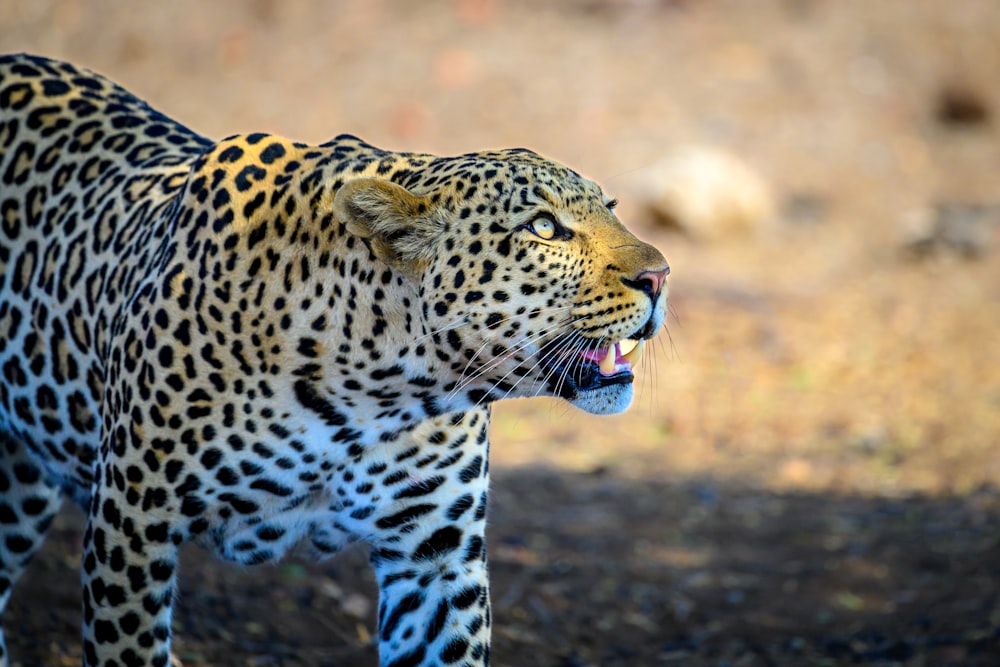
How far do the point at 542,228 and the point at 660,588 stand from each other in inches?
155

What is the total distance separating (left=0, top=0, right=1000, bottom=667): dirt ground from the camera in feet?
20.9

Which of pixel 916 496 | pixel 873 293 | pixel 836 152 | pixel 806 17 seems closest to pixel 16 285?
pixel 916 496

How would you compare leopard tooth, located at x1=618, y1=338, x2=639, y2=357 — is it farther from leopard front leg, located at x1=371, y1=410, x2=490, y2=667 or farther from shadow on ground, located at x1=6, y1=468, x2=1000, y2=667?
shadow on ground, located at x1=6, y1=468, x2=1000, y2=667

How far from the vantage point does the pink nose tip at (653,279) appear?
3598 millimetres

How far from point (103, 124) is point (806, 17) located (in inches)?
521

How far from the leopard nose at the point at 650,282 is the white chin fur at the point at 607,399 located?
0.99 feet

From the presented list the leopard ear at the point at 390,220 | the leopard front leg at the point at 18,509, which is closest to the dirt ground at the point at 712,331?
the leopard front leg at the point at 18,509

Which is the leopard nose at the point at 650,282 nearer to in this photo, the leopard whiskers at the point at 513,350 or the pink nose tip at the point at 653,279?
the pink nose tip at the point at 653,279

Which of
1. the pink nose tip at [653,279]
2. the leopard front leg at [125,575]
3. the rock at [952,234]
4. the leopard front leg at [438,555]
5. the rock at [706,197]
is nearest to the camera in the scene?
the pink nose tip at [653,279]

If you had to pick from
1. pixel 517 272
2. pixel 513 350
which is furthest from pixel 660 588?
pixel 517 272

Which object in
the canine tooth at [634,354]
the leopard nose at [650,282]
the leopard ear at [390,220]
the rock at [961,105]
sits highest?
the rock at [961,105]

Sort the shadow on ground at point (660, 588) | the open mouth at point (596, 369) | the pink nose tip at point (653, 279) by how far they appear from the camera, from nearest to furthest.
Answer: the pink nose tip at point (653, 279), the open mouth at point (596, 369), the shadow on ground at point (660, 588)

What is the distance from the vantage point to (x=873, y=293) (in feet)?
39.3

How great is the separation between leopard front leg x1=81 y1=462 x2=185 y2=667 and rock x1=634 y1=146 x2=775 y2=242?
961cm
